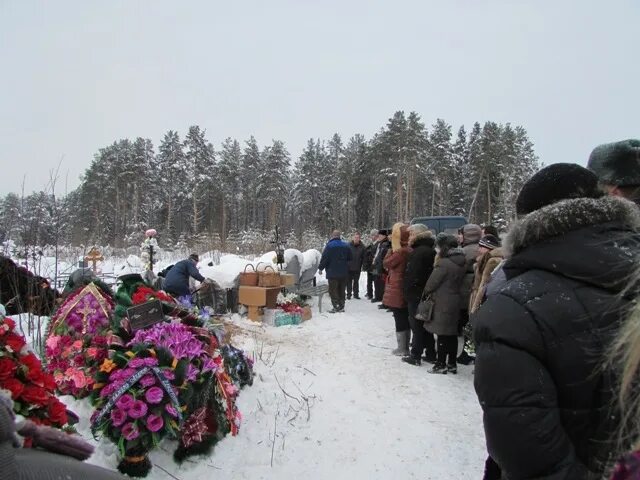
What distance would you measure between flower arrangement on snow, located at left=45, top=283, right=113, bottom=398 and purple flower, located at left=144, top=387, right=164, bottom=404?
26.3 inches

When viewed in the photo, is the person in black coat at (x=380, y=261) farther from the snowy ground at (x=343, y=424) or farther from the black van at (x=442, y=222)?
the snowy ground at (x=343, y=424)

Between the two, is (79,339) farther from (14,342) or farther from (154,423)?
(14,342)

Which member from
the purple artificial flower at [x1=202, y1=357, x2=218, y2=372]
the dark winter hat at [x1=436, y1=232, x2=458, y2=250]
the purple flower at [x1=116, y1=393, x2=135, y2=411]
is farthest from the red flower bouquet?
the dark winter hat at [x1=436, y1=232, x2=458, y2=250]

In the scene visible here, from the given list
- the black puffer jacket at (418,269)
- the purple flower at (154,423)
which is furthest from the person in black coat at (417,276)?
the purple flower at (154,423)

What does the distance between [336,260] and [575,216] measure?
8.23 meters

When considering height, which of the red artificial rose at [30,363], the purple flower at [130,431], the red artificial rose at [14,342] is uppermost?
the red artificial rose at [14,342]

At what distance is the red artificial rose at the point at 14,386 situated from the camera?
165cm

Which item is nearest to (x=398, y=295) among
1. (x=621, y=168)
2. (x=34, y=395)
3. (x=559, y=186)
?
(x=621, y=168)

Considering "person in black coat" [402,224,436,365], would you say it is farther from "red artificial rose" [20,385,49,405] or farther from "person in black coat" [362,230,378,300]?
"person in black coat" [362,230,378,300]

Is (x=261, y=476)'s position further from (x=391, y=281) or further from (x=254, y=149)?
(x=254, y=149)

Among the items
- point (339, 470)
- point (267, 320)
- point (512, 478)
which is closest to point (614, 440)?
point (512, 478)

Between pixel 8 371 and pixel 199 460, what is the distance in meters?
2.03

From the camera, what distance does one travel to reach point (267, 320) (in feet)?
27.3

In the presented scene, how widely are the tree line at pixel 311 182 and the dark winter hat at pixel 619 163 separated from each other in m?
30.7
